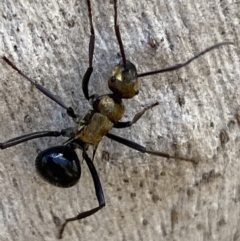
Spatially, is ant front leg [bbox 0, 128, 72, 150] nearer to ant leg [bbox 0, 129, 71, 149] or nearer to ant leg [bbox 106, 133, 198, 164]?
ant leg [bbox 0, 129, 71, 149]

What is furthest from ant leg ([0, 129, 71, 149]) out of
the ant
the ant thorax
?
the ant thorax

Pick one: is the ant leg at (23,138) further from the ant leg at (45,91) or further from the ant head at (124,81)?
the ant head at (124,81)

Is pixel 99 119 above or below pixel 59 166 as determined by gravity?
above

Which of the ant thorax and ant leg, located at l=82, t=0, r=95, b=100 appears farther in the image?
the ant thorax

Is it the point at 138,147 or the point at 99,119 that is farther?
the point at 99,119

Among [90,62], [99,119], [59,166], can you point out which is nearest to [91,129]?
[99,119]

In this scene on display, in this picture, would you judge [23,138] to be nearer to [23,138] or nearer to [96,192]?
[23,138]

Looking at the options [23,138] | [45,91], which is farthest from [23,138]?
[45,91]

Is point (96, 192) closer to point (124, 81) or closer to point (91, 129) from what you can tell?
point (91, 129)
